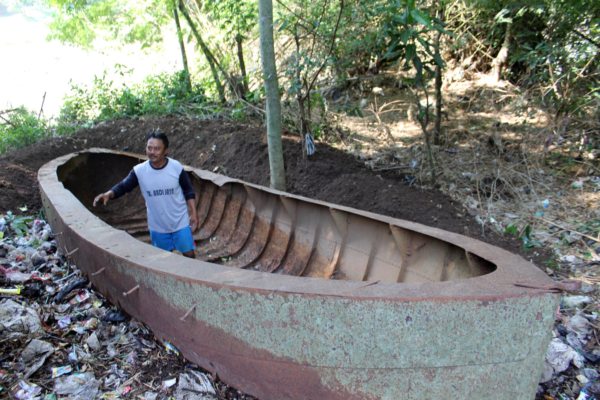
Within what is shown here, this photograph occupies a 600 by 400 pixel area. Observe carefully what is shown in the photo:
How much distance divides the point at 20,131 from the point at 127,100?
223 centimetres

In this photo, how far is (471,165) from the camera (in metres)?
6.50

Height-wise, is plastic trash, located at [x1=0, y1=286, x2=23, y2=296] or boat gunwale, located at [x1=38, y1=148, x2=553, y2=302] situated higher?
boat gunwale, located at [x1=38, y1=148, x2=553, y2=302]

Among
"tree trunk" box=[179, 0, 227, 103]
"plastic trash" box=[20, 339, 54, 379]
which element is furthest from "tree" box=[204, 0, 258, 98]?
"plastic trash" box=[20, 339, 54, 379]

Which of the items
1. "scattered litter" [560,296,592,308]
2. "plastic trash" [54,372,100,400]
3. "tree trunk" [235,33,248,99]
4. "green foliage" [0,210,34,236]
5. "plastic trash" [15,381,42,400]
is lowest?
"plastic trash" [54,372,100,400]

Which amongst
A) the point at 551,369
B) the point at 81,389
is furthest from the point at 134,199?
the point at 551,369

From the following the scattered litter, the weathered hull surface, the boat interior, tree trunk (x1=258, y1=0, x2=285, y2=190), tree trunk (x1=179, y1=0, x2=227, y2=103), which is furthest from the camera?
tree trunk (x1=179, y1=0, x2=227, y2=103)

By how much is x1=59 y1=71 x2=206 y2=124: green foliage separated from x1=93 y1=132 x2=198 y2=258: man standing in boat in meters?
5.96

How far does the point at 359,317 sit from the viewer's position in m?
2.08

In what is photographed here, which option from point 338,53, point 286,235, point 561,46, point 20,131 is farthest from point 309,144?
point 20,131

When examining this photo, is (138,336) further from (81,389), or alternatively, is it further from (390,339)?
(390,339)

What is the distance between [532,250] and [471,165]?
2219 millimetres

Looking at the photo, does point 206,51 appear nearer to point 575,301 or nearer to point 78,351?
point 78,351

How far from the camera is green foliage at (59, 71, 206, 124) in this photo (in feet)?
31.5

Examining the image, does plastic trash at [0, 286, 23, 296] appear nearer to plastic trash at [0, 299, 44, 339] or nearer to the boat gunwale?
plastic trash at [0, 299, 44, 339]
